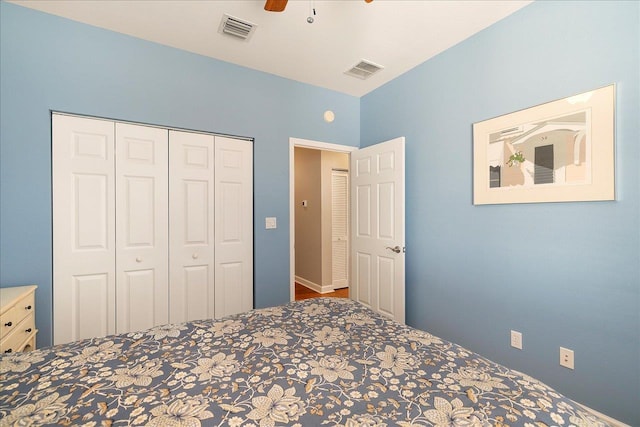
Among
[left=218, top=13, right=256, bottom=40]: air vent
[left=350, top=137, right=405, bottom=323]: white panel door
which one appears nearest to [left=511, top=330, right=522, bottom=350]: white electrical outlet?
[left=350, top=137, right=405, bottom=323]: white panel door

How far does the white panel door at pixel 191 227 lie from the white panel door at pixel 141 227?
2.5 inches

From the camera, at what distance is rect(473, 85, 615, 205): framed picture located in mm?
1651

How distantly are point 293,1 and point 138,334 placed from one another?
2.20 meters

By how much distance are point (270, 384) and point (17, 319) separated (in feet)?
5.93

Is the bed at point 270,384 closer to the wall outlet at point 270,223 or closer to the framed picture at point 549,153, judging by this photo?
the framed picture at point 549,153

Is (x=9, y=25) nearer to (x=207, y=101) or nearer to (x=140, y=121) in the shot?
(x=140, y=121)

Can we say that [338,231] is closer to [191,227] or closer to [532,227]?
[191,227]

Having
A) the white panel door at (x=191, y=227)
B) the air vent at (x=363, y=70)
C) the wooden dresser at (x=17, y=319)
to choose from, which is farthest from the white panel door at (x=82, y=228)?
the air vent at (x=363, y=70)

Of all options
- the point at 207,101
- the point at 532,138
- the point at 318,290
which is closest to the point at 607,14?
the point at 532,138

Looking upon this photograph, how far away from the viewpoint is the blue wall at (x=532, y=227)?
5.24 feet

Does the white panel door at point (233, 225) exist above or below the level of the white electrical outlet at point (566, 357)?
above

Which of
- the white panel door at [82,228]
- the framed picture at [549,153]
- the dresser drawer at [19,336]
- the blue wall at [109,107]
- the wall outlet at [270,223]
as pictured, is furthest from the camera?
the wall outlet at [270,223]

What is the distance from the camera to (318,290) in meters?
4.78

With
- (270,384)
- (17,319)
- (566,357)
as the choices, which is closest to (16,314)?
(17,319)
